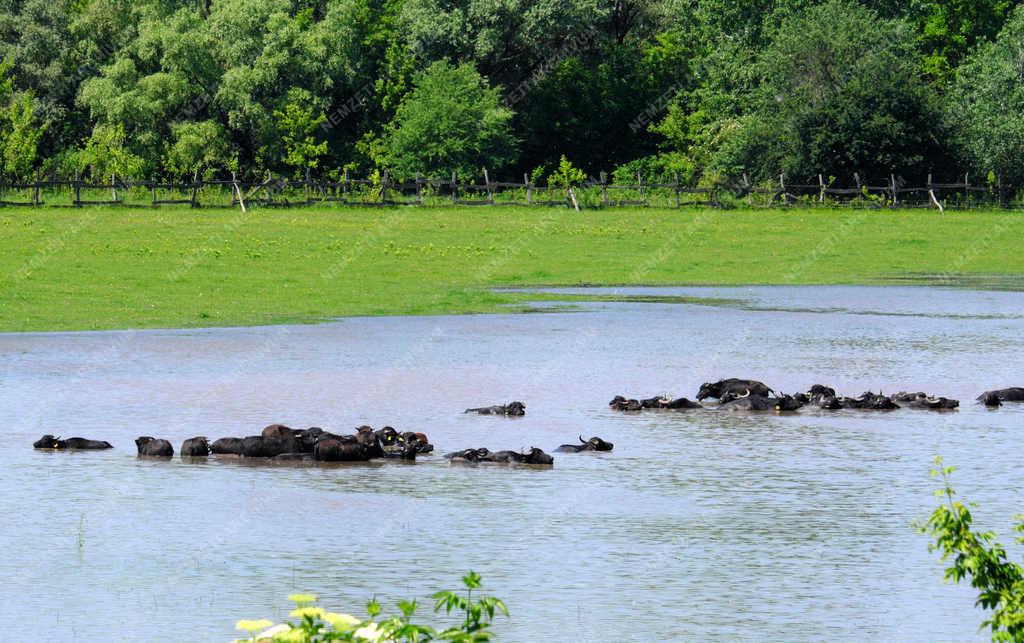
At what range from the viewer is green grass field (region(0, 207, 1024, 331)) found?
115ft

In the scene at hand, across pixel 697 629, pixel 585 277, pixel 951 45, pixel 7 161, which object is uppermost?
pixel 951 45

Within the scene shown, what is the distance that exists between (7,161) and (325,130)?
17121 mm

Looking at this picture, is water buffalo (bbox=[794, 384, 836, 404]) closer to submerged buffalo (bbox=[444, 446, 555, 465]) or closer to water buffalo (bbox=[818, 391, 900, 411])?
water buffalo (bbox=[818, 391, 900, 411])

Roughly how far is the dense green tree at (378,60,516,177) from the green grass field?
13013mm

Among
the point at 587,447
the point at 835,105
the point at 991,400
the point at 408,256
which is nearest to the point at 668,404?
the point at 587,447

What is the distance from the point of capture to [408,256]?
156ft

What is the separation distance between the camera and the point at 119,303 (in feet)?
112

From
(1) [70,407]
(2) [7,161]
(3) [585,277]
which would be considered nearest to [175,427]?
(1) [70,407]

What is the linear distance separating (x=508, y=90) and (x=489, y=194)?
16639 mm

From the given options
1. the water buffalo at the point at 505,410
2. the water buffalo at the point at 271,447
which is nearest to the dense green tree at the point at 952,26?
the water buffalo at the point at 505,410

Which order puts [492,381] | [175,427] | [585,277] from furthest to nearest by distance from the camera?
[585,277] → [492,381] → [175,427]

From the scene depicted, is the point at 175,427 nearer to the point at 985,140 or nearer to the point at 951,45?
the point at 985,140

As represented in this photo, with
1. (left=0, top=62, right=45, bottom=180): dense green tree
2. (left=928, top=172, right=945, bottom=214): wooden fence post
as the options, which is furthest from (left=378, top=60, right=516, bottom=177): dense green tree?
(left=928, top=172, right=945, bottom=214): wooden fence post

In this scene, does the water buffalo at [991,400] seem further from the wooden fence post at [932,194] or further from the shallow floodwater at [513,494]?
the wooden fence post at [932,194]
